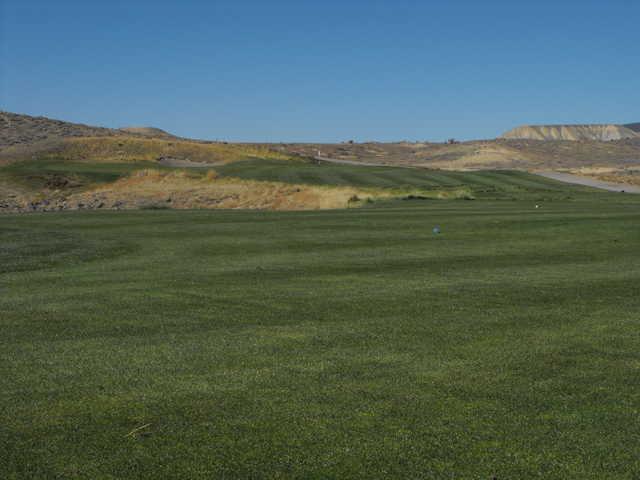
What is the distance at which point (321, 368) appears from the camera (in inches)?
259

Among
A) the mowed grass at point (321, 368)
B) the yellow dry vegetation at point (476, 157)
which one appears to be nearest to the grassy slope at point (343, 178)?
the mowed grass at point (321, 368)

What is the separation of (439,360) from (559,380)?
1115 mm

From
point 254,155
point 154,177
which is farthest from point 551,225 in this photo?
point 254,155

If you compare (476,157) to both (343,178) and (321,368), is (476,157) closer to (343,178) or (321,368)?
(343,178)

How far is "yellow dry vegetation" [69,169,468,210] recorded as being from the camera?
1501 inches

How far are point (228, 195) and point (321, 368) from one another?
35841 millimetres

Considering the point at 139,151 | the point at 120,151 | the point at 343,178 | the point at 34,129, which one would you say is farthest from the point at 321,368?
the point at 34,129

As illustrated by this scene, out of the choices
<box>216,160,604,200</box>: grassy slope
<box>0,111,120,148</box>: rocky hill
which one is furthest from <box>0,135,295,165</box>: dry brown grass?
<box>216,160,604,200</box>: grassy slope

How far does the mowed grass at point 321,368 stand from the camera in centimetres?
465

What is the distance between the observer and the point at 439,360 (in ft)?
22.4

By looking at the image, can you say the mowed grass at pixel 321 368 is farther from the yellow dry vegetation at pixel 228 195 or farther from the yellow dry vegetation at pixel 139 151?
the yellow dry vegetation at pixel 139 151

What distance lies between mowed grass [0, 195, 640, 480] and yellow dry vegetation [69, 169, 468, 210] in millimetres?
23751

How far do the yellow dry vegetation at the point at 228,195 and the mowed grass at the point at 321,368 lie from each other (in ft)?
77.9

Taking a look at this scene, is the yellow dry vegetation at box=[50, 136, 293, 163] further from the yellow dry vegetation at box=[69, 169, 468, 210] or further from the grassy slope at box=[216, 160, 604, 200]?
the yellow dry vegetation at box=[69, 169, 468, 210]
